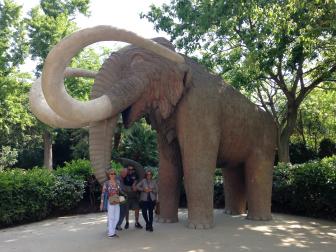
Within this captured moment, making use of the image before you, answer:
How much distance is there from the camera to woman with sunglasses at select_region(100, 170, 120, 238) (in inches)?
271

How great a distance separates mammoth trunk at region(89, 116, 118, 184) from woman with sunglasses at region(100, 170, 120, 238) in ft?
0.48

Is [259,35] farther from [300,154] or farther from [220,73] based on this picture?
[300,154]

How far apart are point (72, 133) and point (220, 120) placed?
19707 millimetres

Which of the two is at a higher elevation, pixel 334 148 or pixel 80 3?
pixel 80 3

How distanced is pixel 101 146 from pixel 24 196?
386 cm

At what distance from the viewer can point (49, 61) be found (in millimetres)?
5828

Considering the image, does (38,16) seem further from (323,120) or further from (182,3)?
(323,120)

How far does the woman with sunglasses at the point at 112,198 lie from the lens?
6.89 metres

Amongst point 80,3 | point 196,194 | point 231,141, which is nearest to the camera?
point 196,194

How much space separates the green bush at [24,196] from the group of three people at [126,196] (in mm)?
2954

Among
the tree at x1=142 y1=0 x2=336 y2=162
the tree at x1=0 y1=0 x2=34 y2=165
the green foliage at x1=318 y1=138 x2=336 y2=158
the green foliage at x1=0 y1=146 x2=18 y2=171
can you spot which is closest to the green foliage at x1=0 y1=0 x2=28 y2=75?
the tree at x1=0 y1=0 x2=34 y2=165

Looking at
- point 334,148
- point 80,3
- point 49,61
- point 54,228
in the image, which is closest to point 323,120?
point 334,148

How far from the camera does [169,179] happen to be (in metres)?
8.54

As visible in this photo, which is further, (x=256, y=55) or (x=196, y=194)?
(x=256, y=55)
